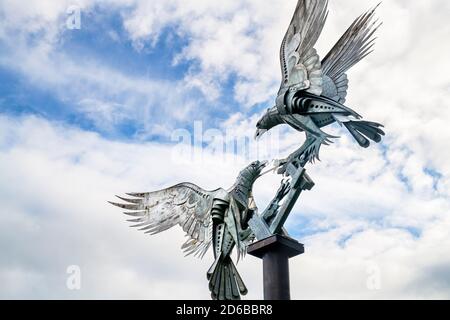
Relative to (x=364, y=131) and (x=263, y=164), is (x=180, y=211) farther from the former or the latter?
(x=364, y=131)

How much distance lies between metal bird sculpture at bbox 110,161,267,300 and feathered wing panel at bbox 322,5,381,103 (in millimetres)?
2695

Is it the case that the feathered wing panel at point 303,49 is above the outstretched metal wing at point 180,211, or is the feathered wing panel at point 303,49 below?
above

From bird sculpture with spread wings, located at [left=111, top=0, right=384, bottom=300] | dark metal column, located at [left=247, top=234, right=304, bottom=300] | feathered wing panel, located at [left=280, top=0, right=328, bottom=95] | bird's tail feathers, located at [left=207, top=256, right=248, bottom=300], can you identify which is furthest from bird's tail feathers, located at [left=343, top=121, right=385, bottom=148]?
bird's tail feathers, located at [left=207, top=256, right=248, bottom=300]

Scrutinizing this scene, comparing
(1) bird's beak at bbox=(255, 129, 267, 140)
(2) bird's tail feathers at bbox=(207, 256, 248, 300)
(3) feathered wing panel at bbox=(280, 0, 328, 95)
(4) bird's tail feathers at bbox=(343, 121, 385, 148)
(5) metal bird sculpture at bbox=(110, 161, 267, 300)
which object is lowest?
(2) bird's tail feathers at bbox=(207, 256, 248, 300)

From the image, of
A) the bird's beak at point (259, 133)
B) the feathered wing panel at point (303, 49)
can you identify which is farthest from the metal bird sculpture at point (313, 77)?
the bird's beak at point (259, 133)

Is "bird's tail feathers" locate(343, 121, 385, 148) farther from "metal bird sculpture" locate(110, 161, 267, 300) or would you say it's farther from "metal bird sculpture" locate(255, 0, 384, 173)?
"metal bird sculpture" locate(110, 161, 267, 300)

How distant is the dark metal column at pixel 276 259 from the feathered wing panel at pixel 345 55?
11.8ft

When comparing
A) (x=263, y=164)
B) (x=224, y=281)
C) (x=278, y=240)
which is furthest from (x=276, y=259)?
(x=263, y=164)

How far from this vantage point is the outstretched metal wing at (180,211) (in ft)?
54.4

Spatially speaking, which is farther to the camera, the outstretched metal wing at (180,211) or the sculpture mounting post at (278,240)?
the outstretched metal wing at (180,211)

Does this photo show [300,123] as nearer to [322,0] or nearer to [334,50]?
[334,50]

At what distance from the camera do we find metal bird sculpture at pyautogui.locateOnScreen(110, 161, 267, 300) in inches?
591

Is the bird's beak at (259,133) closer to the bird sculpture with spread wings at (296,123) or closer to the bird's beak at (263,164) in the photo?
the bird sculpture with spread wings at (296,123)
